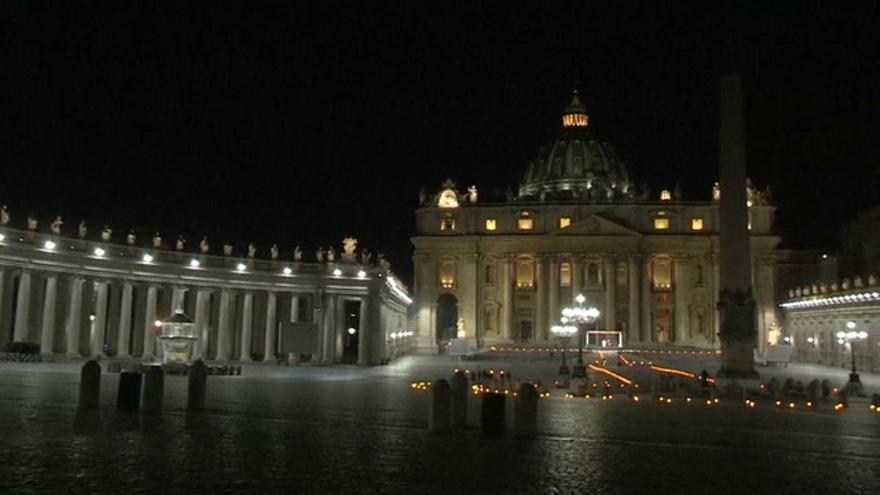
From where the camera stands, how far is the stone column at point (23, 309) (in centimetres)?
5762

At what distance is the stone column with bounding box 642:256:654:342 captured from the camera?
120625 millimetres

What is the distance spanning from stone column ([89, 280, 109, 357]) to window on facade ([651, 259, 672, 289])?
80.5m

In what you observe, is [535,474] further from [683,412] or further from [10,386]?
[10,386]

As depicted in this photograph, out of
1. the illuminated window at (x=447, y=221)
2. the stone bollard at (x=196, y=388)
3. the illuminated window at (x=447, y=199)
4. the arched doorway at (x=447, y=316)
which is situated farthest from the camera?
the illuminated window at (x=447, y=199)

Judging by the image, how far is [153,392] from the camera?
2336 cm

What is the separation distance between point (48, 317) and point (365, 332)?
2471 cm

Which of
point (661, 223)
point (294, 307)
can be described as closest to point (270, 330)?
point (294, 307)

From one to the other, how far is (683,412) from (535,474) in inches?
577

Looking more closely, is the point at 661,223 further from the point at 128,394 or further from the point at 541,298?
the point at 128,394

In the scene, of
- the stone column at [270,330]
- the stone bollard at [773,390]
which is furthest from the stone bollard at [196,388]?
the stone column at [270,330]

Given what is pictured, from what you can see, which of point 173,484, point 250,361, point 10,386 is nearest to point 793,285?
point 250,361

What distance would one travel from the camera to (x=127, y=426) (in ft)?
65.9

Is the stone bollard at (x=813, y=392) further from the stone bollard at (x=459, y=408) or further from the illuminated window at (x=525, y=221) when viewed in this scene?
the illuminated window at (x=525, y=221)

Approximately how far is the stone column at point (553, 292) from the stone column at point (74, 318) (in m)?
72.0
